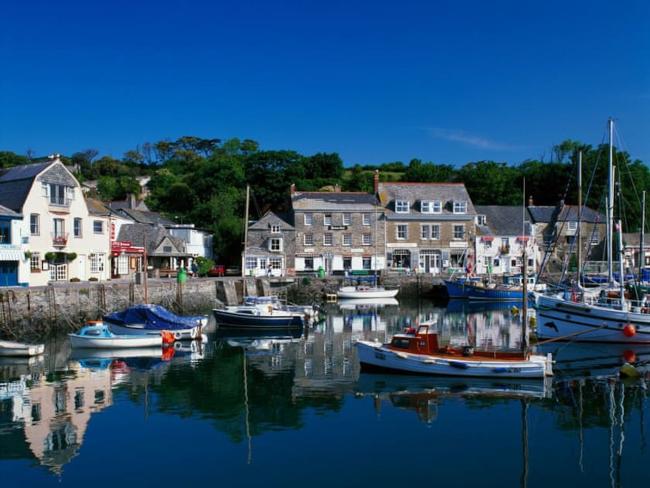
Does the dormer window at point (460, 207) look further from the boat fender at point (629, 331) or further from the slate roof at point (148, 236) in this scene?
the boat fender at point (629, 331)

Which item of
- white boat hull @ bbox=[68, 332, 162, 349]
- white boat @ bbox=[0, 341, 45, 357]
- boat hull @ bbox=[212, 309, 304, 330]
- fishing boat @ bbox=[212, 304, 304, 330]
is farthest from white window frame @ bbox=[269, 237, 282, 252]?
white boat @ bbox=[0, 341, 45, 357]

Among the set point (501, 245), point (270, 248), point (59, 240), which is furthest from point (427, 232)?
point (59, 240)

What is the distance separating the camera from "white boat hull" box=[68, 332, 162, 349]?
32562 millimetres

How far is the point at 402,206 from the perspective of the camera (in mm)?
67875

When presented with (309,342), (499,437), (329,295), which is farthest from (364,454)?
(329,295)

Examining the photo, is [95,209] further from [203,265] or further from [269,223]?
[269,223]

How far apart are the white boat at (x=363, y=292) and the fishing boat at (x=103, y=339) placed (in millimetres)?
27080

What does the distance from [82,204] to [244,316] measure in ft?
58.2

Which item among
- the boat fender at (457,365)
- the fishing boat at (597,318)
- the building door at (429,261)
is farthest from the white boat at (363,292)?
the boat fender at (457,365)

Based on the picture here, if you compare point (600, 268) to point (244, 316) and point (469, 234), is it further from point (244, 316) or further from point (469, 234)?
point (244, 316)

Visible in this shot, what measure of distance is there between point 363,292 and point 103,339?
30.2 m

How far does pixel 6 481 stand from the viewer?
48.7 ft

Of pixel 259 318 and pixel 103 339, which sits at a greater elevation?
pixel 259 318

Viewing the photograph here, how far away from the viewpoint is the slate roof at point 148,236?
58562mm
